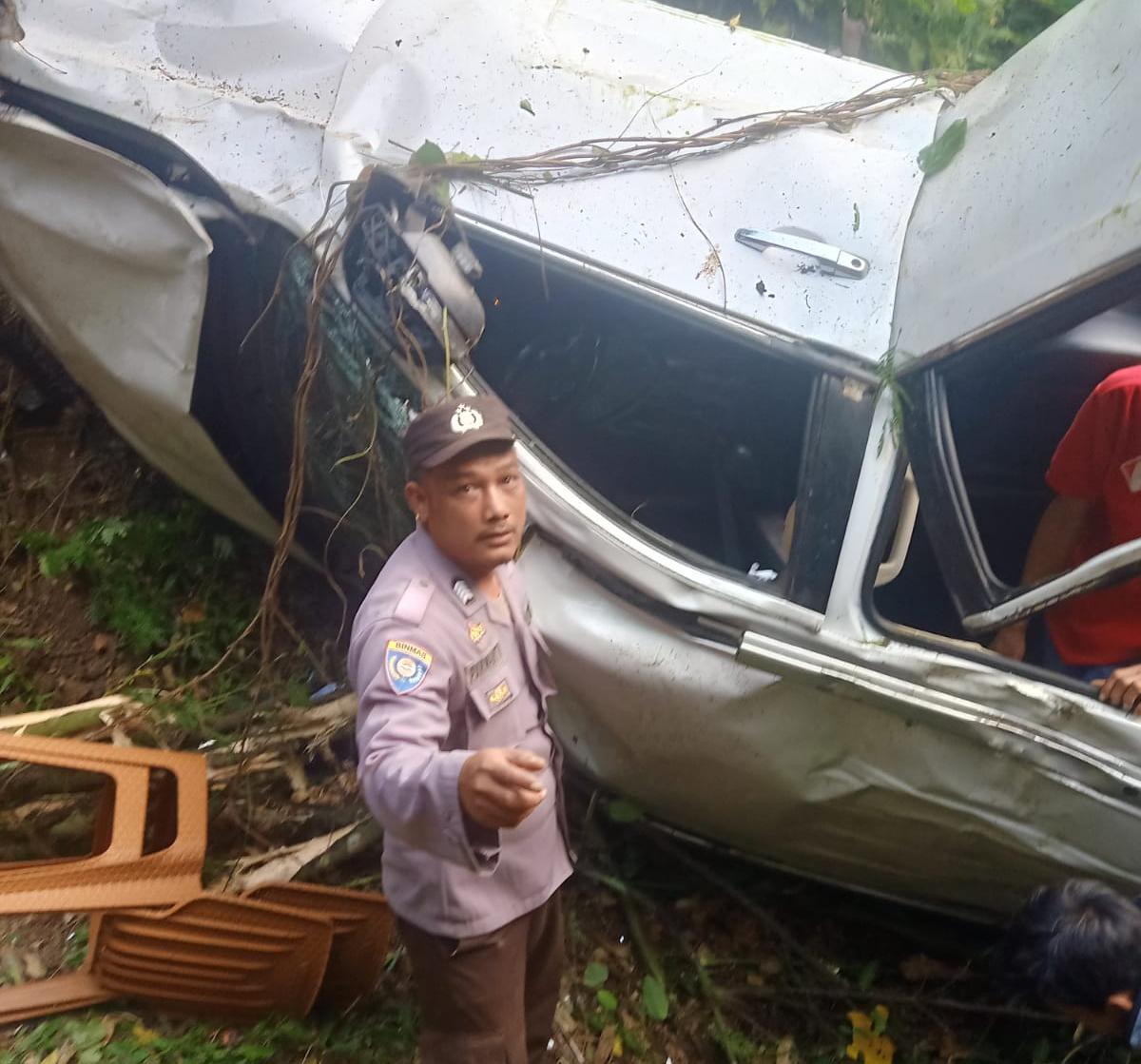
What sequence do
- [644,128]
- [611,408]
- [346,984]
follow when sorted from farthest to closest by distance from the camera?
[611,408] < [644,128] < [346,984]

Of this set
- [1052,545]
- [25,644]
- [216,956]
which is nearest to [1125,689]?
[1052,545]

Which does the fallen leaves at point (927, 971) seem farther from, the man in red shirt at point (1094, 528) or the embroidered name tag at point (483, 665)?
the embroidered name tag at point (483, 665)

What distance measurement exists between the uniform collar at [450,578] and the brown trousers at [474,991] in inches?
20.4

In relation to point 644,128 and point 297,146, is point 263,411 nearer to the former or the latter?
point 297,146

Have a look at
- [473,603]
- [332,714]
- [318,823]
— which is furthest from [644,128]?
[318,823]

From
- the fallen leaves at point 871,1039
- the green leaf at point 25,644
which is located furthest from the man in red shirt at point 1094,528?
the green leaf at point 25,644

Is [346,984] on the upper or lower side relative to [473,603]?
lower

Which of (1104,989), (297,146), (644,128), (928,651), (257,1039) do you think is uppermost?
(644,128)

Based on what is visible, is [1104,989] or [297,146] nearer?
[1104,989]

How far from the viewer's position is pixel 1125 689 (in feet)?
5.55

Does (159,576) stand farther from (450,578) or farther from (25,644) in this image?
(450,578)

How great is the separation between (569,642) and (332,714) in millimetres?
865

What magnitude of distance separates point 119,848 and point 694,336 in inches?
59.3

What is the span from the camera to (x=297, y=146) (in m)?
2.07
